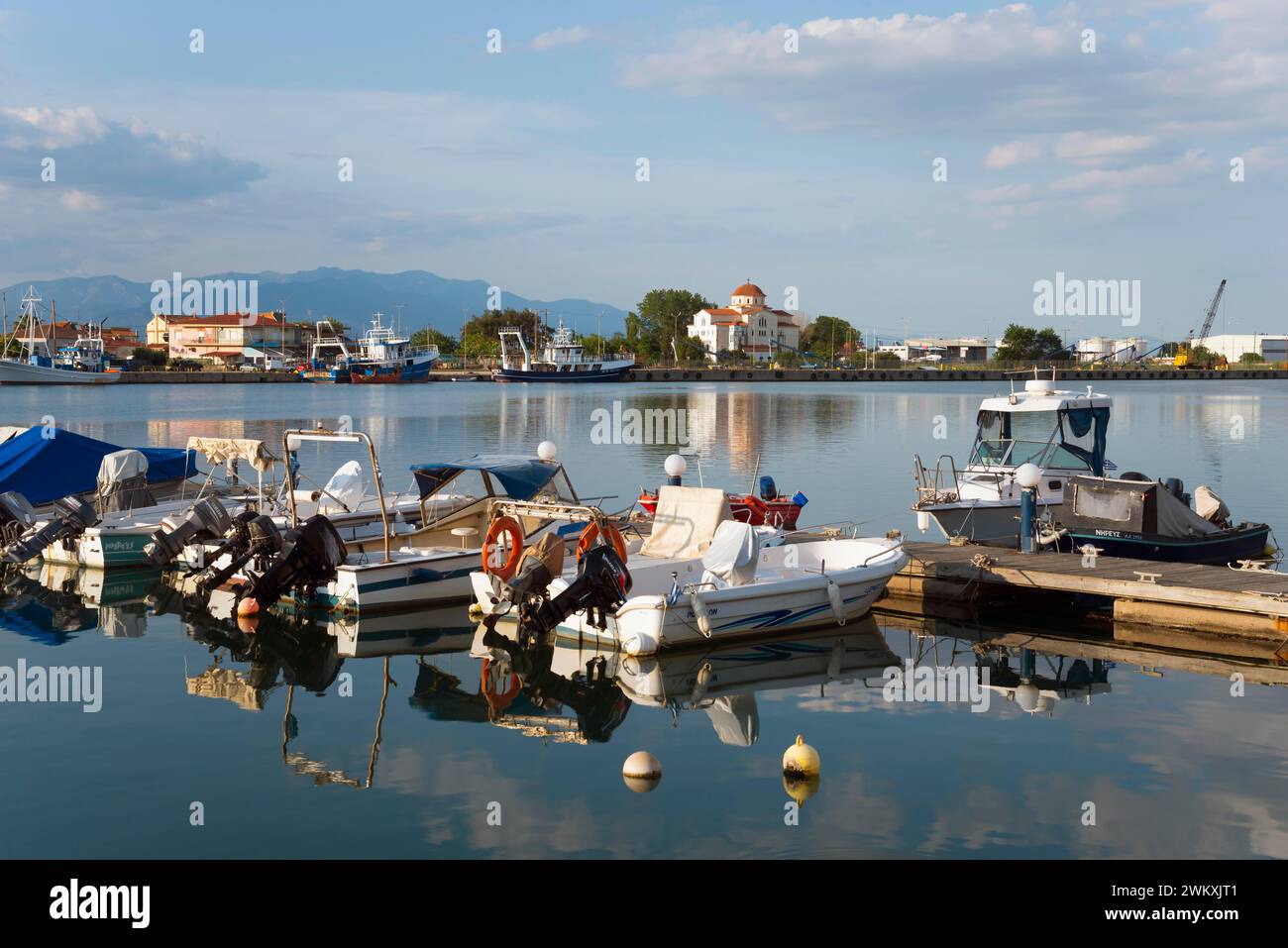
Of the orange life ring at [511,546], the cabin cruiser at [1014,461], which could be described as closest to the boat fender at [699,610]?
the orange life ring at [511,546]

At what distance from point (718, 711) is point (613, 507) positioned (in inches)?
733

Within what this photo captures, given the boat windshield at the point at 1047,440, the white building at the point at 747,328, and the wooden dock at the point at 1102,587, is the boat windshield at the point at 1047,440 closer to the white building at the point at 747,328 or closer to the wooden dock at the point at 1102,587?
the wooden dock at the point at 1102,587

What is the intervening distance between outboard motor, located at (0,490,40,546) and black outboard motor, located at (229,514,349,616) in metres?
7.18

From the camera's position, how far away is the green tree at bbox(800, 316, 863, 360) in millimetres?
185625

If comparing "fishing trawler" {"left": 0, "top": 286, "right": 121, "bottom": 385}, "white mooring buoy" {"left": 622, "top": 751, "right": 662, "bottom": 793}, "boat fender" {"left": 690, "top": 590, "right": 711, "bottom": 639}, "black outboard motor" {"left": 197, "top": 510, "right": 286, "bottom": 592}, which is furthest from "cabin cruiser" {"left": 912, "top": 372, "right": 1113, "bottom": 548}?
"fishing trawler" {"left": 0, "top": 286, "right": 121, "bottom": 385}

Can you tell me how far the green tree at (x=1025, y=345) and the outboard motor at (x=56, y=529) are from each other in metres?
170

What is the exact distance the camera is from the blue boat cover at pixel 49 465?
25.6 metres

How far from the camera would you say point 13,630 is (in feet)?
59.6

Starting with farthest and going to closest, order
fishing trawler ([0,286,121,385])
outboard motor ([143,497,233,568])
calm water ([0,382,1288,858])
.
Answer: fishing trawler ([0,286,121,385]), outboard motor ([143,497,233,568]), calm water ([0,382,1288,858])

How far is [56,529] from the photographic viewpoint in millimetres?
22578

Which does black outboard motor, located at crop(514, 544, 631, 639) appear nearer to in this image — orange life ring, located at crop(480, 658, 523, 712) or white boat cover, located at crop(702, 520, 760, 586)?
orange life ring, located at crop(480, 658, 523, 712)

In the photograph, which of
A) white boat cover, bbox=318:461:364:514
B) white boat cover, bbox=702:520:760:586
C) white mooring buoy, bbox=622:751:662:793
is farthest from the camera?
white boat cover, bbox=318:461:364:514

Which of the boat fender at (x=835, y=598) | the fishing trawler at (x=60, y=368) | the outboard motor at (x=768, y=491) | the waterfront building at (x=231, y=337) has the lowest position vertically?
the boat fender at (x=835, y=598)
